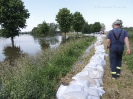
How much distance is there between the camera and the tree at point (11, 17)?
2392 centimetres

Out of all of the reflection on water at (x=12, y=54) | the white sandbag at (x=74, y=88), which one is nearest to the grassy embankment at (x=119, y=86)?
the white sandbag at (x=74, y=88)

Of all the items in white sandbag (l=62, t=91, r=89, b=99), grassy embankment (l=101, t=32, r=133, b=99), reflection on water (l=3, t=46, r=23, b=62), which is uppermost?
white sandbag (l=62, t=91, r=89, b=99)

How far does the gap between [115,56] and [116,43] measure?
0.42 metres

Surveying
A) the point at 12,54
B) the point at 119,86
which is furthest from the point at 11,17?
the point at 119,86

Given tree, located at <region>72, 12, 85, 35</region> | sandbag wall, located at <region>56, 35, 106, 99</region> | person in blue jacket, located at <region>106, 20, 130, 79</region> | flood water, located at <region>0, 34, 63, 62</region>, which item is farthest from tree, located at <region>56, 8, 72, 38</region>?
sandbag wall, located at <region>56, 35, 106, 99</region>

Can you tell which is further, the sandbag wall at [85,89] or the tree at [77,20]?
the tree at [77,20]

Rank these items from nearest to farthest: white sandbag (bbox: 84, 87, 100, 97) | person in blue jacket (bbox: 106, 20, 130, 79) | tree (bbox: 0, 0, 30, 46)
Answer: white sandbag (bbox: 84, 87, 100, 97), person in blue jacket (bbox: 106, 20, 130, 79), tree (bbox: 0, 0, 30, 46)

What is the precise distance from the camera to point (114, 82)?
4.63 metres

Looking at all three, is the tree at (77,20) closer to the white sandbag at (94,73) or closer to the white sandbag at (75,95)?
the white sandbag at (94,73)

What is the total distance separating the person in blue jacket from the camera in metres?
4.63

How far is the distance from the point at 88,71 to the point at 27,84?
2091 millimetres

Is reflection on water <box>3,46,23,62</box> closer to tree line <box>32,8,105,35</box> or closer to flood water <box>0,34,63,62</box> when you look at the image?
flood water <box>0,34,63,62</box>

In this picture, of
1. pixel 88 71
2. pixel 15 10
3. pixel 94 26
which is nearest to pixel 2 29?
pixel 15 10

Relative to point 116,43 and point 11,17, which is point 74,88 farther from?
point 11,17
